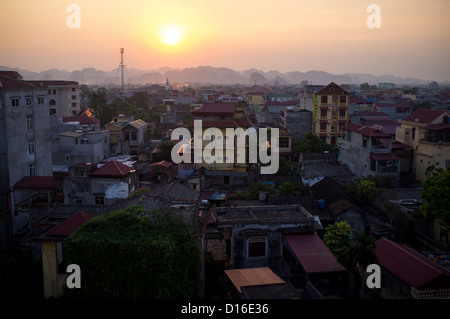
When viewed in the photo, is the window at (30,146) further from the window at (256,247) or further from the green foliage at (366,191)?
the green foliage at (366,191)

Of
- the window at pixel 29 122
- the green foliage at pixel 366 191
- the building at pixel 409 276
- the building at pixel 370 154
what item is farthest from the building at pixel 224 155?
the building at pixel 409 276

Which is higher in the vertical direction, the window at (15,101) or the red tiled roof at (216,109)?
the window at (15,101)

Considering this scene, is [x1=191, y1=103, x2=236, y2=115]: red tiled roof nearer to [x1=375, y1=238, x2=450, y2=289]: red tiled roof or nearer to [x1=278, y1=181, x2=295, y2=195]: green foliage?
[x1=278, y1=181, x2=295, y2=195]: green foliage

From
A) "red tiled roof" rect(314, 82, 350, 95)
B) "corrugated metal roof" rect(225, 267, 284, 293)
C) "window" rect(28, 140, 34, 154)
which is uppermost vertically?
"red tiled roof" rect(314, 82, 350, 95)

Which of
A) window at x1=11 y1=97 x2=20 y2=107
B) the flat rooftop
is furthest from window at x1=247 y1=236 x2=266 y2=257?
window at x1=11 y1=97 x2=20 y2=107

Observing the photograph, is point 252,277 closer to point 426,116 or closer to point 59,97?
point 426,116

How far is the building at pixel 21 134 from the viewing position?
1948cm

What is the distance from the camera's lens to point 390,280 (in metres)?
11.7

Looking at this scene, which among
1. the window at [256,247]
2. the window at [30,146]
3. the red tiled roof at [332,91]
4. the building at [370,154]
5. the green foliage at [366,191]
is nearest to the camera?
the window at [256,247]

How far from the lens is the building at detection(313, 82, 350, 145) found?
1394 inches

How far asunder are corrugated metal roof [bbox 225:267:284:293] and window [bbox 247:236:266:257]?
121 centimetres

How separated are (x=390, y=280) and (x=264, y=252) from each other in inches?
147

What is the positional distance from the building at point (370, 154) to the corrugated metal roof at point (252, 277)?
45.2 feet

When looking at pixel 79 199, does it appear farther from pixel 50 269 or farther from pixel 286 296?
pixel 286 296
